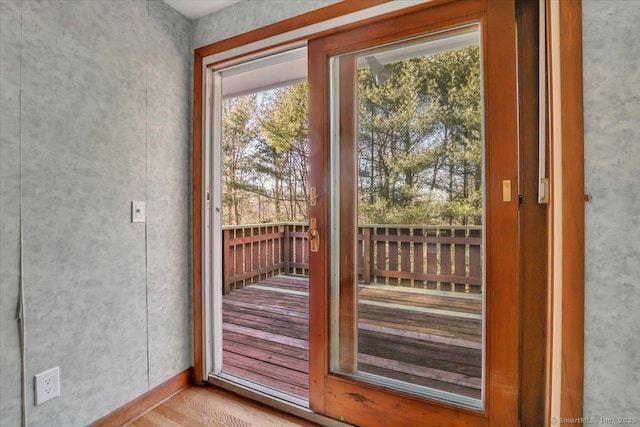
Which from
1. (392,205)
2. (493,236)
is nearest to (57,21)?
(392,205)

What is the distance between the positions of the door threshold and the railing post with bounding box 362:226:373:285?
0.74m

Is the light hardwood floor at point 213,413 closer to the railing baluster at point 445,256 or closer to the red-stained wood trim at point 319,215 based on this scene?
the red-stained wood trim at point 319,215

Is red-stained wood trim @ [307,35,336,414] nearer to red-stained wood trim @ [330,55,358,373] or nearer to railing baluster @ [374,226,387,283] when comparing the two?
red-stained wood trim @ [330,55,358,373]

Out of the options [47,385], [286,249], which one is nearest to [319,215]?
[47,385]

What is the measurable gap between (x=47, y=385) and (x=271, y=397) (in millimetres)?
1050

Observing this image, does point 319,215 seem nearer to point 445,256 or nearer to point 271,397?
point 445,256

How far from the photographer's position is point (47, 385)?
128 centimetres

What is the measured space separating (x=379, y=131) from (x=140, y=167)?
1.34 m

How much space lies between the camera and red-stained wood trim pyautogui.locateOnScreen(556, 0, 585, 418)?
979 mm

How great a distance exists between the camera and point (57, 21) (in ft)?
4.35

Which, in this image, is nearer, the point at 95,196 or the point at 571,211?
the point at 571,211

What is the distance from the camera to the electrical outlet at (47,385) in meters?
1.25

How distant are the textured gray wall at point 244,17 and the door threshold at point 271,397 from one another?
213 cm

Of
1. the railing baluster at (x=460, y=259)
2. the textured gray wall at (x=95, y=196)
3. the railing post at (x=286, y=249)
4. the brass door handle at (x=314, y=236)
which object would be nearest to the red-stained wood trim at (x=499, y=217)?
the railing baluster at (x=460, y=259)
